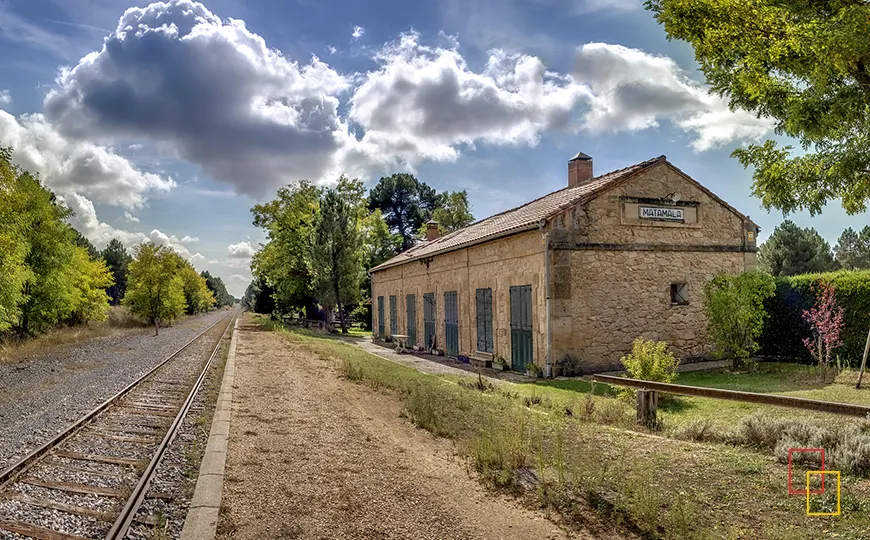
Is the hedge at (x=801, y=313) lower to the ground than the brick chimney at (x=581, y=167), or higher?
lower

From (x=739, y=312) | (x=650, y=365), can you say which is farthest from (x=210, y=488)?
(x=739, y=312)

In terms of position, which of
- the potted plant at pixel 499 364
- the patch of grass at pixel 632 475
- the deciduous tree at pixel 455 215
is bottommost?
the potted plant at pixel 499 364

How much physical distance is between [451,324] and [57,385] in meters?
11.1

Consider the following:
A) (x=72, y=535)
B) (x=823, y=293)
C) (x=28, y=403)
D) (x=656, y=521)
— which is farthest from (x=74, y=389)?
(x=823, y=293)

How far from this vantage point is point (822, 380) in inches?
461

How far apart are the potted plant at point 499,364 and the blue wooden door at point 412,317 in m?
7.32

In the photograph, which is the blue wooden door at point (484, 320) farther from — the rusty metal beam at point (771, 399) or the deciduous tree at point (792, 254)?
the deciduous tree at point (792, 254)

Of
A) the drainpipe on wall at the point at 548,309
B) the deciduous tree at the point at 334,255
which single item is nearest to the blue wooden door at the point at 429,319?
the drainpipe on wall at the point at 548,309

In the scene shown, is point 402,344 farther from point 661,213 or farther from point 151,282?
point 151,282

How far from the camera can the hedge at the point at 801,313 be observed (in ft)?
42.5

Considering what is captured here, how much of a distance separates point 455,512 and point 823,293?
12.5m

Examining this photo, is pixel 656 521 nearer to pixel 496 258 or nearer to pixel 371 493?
pixel 371 493

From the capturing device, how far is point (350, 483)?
5551 millimetres

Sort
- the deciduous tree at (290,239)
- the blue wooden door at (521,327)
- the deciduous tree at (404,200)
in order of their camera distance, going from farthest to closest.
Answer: the deciduous tree at (404,200) → the deciduous tree at (290,239) → the blue wooden door at (521,327)
